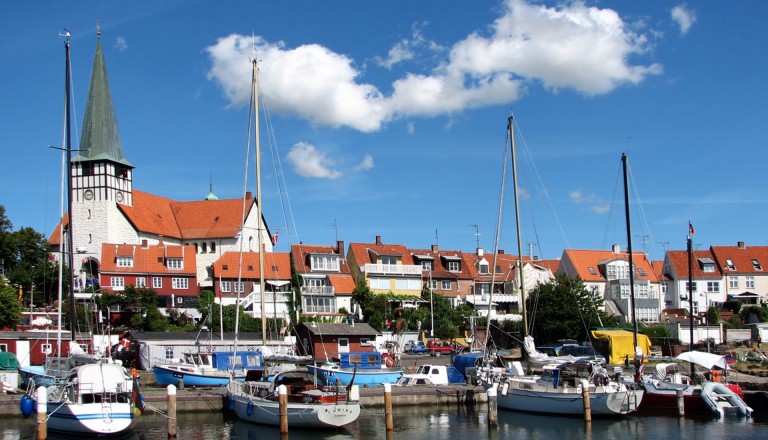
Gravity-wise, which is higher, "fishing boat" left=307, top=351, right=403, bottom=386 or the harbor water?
"fishing boat" left=307, top=351, right=403, bottom=386

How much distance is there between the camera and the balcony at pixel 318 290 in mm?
82144

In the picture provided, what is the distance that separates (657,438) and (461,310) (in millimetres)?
49871

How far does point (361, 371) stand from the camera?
152 feet

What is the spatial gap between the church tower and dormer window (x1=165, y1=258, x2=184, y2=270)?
10.1 m

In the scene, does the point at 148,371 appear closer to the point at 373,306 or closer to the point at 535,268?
the point at 373,306

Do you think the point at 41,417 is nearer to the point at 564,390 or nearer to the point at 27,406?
the point at 27,406

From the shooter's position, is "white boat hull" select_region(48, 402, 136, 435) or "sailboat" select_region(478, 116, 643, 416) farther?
"sailboat" select_region(478, 116, 643, 416)

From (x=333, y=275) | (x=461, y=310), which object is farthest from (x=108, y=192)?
(x=461, y=310)

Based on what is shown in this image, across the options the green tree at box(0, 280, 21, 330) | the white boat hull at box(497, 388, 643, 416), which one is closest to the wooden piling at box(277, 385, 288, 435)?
the white boat hull at box(497, 388, 643, 416)

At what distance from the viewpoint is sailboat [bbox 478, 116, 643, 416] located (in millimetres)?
39031

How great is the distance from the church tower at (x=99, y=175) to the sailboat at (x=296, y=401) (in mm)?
59623

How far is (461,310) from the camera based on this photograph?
8450cm

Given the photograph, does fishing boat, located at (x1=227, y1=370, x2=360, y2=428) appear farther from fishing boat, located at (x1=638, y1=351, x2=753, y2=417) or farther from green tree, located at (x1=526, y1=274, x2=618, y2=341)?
green tree, located at (x1=526, y1=274, x2=618, y2=341)

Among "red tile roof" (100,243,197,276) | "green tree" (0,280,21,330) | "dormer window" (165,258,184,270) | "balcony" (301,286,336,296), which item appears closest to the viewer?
"green tree" (0,280,21,330)
